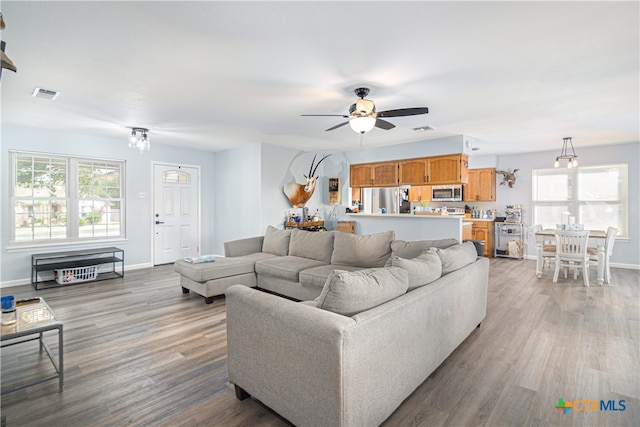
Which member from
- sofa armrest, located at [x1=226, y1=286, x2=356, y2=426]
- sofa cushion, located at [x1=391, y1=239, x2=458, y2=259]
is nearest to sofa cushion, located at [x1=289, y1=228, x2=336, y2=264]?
sofa cushion, located at [x1=391, y1=239, x2=458, y2=259]

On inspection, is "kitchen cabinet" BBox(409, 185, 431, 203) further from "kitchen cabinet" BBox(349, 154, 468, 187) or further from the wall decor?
"kitchen cabinet" BBox(349, 154, 468, 187)

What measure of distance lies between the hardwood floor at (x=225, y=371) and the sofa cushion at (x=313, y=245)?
132 cm

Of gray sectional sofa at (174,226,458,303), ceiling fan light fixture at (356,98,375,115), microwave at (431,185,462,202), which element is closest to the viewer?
ceiling fan light fixture at (356,98,375,115)

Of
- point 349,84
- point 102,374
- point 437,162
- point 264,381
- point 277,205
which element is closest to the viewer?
point 264,381

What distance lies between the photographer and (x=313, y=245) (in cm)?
461

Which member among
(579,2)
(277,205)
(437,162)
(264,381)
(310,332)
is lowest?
(264,381)

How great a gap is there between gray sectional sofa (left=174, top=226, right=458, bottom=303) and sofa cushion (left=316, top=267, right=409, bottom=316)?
1717mm

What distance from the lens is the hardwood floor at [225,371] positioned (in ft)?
6.45

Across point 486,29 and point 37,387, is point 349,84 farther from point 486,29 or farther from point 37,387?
point 37,387

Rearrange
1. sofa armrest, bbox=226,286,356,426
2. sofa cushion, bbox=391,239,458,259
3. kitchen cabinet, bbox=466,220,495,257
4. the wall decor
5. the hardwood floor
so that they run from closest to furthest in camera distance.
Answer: sofa armrest, bbox=226,286,356,426 → the hardwood floor → sofa cushion, bbox=391,239,458,259 → the wall decor → kitchen cabinet, bbox=466,220,495,257

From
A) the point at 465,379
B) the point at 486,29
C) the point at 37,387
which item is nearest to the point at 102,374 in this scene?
the point at 37,387

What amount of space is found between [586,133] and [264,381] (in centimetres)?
645

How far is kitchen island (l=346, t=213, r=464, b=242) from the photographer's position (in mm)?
5617

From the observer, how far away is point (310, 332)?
1625 mm
